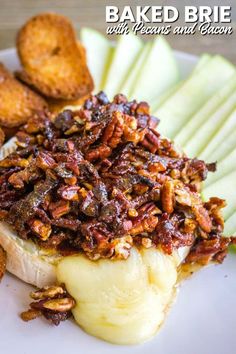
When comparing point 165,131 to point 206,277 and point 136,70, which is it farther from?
point 206,277

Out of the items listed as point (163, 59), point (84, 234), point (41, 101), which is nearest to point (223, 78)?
point (163, 59)

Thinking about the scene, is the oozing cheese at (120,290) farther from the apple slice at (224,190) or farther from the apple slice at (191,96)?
the apple slice at (191,96)

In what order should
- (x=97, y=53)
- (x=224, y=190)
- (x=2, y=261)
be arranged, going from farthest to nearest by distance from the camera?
1. (x=97, y=53)
2. (x=224, y=190)
3. (x=2, y=261)

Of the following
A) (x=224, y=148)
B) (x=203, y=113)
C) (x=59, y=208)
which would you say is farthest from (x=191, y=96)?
(x=59, y=208)

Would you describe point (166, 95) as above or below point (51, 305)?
above

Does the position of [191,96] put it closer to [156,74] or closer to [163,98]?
[163,98]

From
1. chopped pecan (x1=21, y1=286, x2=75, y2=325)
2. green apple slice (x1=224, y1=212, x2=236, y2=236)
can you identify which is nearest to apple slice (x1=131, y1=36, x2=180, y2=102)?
green apple slice (x1=224, y1=212, x2=236, y2=236)

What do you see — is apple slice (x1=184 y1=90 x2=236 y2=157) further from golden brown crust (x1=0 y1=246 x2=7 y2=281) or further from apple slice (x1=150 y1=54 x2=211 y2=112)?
golden brown crust (x1=0 y1=246 x2=7 y2=281)
